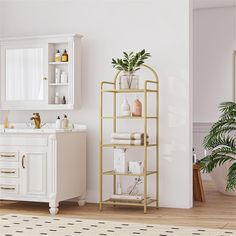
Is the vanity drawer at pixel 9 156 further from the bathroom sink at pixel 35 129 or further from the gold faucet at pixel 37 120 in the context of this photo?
the gold faucet at pixel 37 120

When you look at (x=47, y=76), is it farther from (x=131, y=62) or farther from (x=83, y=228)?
(x=83, y=228)

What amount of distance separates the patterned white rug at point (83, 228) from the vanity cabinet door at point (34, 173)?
1.67 feet

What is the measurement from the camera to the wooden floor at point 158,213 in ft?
18.9

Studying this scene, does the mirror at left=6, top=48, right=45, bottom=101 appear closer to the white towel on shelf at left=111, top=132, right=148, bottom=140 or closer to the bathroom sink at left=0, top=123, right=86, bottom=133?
the bathroom sink at left=0, top=123, right=86, bottom=133

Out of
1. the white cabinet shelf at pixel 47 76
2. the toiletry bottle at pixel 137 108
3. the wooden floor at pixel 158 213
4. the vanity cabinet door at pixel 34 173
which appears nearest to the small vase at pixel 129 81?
the toiletry bottle at pixel 137 108

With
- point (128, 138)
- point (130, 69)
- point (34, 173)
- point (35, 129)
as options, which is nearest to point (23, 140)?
point (35, 129)

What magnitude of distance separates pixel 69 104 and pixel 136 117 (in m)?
0.89

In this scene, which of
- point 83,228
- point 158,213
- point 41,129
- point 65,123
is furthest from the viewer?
point 65,123

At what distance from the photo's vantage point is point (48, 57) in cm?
689

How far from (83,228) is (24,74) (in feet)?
7.74

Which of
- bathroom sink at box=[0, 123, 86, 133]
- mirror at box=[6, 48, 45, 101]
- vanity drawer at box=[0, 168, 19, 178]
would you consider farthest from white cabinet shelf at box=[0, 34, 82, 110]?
vanity drawer at box=[0, 168, 19, 178]

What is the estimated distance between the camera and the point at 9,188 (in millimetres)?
6480

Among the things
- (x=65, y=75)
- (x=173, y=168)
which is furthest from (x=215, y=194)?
(x=65, y=75)

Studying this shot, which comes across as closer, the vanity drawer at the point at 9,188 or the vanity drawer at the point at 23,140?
the vanity drawer at the point at 23,140
